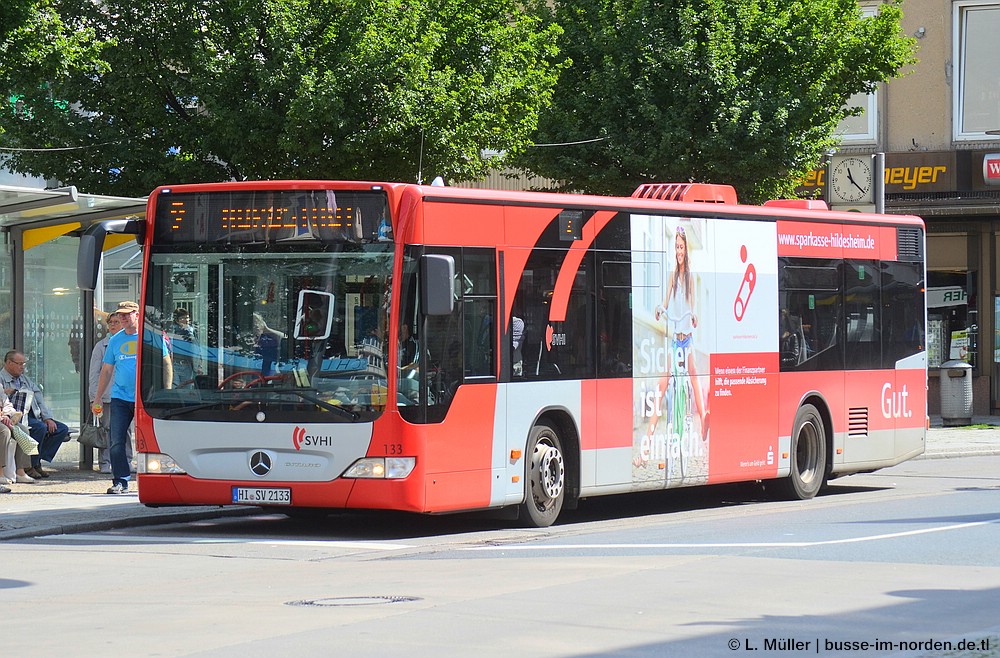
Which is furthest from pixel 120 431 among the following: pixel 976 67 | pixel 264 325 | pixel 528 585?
pixel 976 67

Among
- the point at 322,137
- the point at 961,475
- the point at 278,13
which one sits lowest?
the point at 961,475

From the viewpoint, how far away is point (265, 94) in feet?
65.4

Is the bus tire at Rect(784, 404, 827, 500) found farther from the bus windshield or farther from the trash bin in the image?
the trash bin

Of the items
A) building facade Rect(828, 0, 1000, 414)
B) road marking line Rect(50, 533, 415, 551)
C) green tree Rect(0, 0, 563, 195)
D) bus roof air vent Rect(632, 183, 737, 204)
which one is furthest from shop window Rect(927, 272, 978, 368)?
road marking line Rect(50, 533, 415, 551)

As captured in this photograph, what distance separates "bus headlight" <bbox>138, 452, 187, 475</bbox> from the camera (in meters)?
13.3

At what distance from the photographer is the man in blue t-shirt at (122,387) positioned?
51.6 ft

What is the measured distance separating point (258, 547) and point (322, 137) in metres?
8.46

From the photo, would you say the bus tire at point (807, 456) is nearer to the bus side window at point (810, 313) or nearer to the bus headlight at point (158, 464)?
the bus side window at point (810, 313)

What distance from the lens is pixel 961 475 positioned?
799 inches

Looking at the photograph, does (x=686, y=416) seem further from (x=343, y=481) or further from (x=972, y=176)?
(x=972, y=176)

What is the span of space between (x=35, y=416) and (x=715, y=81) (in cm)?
1108

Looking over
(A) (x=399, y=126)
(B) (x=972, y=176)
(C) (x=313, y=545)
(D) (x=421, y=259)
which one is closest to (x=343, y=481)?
(C) (x=313, y=545)

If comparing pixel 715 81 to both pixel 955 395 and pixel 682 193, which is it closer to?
pixel 682 193

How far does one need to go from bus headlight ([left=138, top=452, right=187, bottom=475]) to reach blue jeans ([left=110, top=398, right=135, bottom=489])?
236cm
